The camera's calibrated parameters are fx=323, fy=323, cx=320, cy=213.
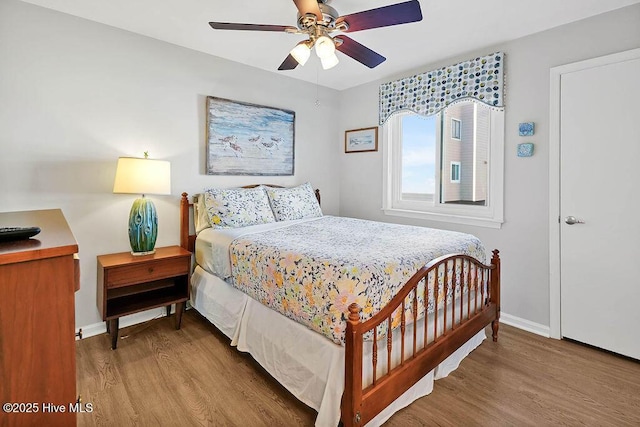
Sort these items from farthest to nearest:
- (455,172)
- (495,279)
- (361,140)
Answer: (361,140) < (455,172) < (495,279)

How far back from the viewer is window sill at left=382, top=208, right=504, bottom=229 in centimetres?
304

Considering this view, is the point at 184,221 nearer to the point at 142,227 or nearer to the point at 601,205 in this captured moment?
the point at 142,227

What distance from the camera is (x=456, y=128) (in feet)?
11.3

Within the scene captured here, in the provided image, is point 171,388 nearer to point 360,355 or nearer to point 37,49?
point 360,355

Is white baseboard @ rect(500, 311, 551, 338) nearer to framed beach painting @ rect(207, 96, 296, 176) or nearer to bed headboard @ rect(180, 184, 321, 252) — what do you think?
framed beach painting @ rect(207, 96, 296, 176)

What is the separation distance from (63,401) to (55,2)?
271 cm

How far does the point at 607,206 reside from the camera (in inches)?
93.4

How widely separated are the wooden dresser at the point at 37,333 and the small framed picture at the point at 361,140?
11.6 ft

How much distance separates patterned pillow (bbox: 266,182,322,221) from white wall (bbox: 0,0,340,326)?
49 cm

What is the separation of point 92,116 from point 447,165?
3334 millimetres

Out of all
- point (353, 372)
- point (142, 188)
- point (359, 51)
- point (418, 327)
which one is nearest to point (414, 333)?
point (418, 327)

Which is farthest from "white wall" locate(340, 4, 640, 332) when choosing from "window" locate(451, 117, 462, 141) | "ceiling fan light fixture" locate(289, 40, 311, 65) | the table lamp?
the table lamp

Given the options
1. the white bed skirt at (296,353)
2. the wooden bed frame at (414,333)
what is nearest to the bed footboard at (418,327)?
the wooden bed frame at (414,333)

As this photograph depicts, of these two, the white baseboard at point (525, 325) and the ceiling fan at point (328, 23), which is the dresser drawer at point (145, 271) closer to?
the ceiling fan at point (328, 23)
